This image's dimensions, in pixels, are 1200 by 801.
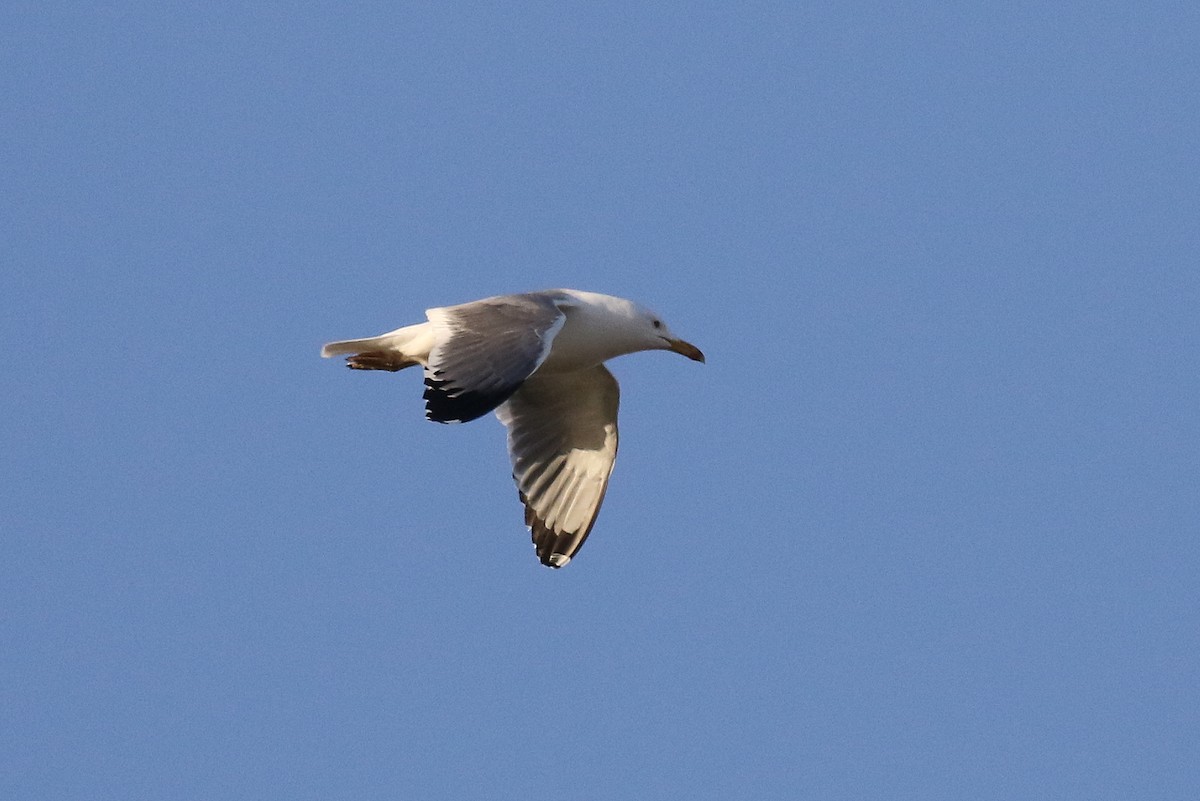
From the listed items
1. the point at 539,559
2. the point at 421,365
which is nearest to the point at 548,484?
the point at 539,559

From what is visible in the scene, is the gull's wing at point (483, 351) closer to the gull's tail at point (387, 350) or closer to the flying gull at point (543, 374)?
the flying gull at point (543, 374)

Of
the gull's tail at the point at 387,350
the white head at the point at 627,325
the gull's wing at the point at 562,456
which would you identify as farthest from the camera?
the gull's wing at the point at 562,456

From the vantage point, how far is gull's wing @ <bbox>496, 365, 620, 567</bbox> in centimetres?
1121

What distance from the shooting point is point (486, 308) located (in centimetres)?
984

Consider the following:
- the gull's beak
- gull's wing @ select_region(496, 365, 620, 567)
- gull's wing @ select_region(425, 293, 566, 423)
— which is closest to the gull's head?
the gull's beak

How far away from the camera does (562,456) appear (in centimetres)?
1128

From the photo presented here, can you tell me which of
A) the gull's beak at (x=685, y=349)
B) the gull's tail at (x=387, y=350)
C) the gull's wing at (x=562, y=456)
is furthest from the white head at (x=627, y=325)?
the gull's tail at (x=387, y=350)

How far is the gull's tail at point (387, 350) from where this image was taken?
10.3 meters

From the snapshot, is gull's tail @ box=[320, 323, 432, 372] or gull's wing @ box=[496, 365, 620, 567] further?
gull's wing @ box=[496, 365, 620, 567]

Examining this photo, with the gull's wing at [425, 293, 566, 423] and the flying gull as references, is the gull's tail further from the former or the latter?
the gull's wing at [425, 293, 566, 423]

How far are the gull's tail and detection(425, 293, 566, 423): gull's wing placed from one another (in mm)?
214

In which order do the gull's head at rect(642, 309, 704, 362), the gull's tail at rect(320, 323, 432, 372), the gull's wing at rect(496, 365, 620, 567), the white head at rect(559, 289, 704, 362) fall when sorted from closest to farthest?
the gull's tail at rect(320, 323, 432, 372) → the white head at rect(559, 289, 704, 362) → the gull's head at rect(642, 309, 704, 362) → the gull's wing at rect(496, 365, 620, 567)

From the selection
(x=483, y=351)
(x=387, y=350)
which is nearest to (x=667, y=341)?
(x=387, y=350)

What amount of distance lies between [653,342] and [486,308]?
1.35 metres
